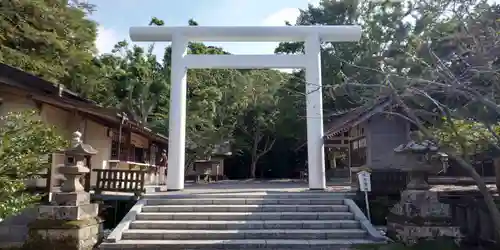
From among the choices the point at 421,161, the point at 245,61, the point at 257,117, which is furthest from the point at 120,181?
the point at 257,117

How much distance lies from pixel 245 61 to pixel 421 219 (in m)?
7.49

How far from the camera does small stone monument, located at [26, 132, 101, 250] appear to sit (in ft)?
25.5

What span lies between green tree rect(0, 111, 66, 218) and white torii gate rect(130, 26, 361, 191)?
214 inches

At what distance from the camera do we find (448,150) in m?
7.60

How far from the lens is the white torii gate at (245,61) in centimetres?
1249

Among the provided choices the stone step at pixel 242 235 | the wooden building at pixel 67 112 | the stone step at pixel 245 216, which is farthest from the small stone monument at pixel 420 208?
the wooden building at pixel 67 112

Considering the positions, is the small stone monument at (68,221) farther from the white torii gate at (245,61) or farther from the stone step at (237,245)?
the white torii gate at (245,61)

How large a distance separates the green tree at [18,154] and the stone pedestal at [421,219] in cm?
743

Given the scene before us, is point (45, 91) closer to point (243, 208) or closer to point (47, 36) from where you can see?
point (47, 36)

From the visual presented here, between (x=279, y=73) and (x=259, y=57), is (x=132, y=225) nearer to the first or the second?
(x=259, y=57)

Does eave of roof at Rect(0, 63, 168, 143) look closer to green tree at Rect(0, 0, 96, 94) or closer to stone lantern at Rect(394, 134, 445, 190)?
green tree at Rect(0, 0, 96, 94)

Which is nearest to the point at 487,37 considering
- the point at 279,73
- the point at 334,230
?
the point at 334,230

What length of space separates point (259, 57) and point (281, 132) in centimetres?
1694

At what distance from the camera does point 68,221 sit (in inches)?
311
